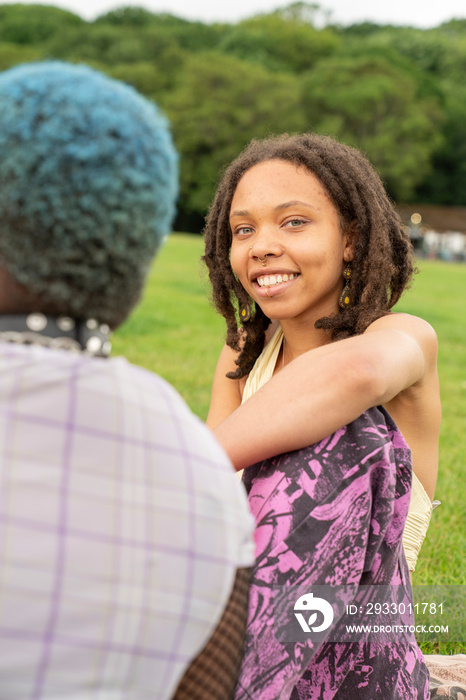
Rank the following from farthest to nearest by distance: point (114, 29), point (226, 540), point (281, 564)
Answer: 1. point (114, 29)
2. point (281, 564)
3. point (226, 540)

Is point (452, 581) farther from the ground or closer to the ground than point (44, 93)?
closer to the ground

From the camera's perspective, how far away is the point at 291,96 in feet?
211

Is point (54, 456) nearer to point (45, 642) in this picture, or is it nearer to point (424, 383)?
point (45, 642)

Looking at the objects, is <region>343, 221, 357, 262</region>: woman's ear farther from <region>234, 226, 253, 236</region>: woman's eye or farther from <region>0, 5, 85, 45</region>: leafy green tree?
<region>0, 5, 85, 45</region>: leafy green tree

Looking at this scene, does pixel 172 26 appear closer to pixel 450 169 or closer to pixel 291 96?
pixel 291 96

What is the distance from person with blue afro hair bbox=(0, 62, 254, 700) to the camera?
1.06m

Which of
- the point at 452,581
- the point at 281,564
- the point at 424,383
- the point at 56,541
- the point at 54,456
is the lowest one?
the point at 452,581

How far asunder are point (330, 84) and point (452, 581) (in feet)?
235

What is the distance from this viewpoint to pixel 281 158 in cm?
265

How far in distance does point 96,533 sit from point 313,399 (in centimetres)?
93

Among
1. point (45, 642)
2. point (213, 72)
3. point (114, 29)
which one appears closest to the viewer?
point (45, 642)

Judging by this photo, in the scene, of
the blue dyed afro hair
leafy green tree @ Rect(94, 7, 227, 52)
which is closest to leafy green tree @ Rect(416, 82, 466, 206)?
leafy green tree @ Rect(94, 7, 227, 52)

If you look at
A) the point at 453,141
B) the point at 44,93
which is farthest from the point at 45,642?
the point at 453,141

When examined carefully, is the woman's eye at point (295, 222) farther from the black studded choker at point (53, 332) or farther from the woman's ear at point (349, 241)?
the black studded choker at point (53, 332)
